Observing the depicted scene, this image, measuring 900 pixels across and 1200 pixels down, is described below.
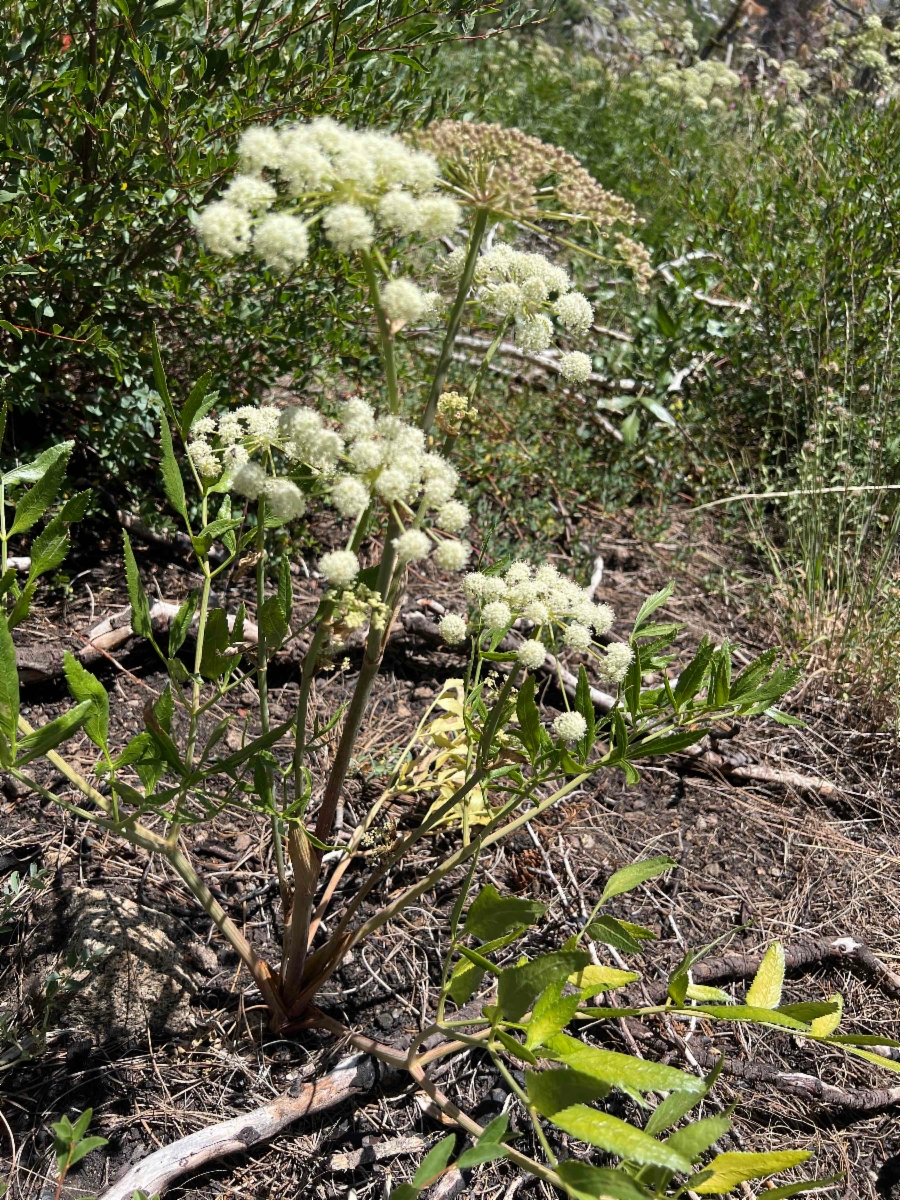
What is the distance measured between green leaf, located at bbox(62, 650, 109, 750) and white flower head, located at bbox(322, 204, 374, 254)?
0.55m

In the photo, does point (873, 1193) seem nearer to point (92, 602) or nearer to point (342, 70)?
point (92, 602)

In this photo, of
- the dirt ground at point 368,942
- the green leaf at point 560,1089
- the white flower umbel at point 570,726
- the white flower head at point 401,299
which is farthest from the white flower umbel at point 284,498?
the dirt ground at point 368,942

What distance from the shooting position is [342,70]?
223 cm

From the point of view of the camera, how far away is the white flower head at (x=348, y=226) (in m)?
0.97

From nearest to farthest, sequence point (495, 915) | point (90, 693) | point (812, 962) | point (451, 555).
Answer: point (451, 555) → point (90, 693) → point (495, 915) → point (812, 962)

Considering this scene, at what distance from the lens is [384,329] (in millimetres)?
1081

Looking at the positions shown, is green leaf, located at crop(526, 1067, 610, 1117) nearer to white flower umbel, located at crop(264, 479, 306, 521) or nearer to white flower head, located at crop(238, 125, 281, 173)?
white flower umbel, located at crop(264, 479, 306, 521)

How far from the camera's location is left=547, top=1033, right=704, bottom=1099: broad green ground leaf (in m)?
1.05

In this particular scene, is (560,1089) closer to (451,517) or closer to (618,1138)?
(618,1138)

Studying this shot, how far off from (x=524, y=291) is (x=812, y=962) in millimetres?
1552

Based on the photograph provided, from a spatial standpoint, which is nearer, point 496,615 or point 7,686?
point 7,686

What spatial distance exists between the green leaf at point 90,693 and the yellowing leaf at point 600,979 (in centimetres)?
74

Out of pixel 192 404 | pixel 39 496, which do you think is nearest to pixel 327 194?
pixel 192 404

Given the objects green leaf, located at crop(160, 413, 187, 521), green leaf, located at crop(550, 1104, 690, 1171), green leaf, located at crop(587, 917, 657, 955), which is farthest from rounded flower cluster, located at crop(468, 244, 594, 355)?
green leaf, located at crop(550, 1104, 690, 1171)
